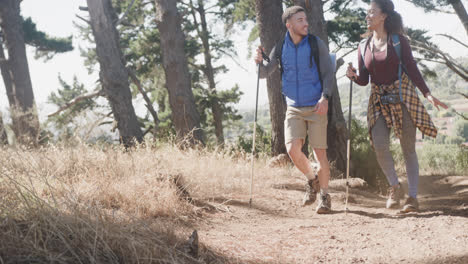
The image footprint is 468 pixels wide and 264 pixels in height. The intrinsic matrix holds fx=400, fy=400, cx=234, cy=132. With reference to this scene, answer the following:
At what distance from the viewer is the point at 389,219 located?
12.6 feet

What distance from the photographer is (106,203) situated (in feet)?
12.3

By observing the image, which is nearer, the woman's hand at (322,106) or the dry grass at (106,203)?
the dry grass at (106,203)

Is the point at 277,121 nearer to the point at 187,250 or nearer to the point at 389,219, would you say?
the point at 389,219

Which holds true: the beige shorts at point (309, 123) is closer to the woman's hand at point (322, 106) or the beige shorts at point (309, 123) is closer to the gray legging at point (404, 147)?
the woman's hand at point (322, 106)

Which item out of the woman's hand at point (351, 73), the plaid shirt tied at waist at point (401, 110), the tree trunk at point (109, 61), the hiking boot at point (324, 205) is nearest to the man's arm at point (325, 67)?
the woman's hand at point (351, 73)

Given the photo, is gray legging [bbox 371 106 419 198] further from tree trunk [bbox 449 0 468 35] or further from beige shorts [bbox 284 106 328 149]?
tree trunk [bbox 449 0 468 35]

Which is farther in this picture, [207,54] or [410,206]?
[207,54]

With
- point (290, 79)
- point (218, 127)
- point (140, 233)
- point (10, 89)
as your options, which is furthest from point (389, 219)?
point (10, 89)

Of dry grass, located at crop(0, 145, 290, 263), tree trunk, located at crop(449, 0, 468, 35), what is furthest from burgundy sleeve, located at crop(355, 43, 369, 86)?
tree trunk, located at crop(449, 0, 468, 35)

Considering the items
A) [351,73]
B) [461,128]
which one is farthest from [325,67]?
[461,128]

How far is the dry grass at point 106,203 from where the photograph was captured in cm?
215

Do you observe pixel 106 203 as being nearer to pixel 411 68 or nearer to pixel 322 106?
pixel 322 106

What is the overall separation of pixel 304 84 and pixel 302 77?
77mm

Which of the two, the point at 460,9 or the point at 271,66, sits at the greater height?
the point at 460,9
